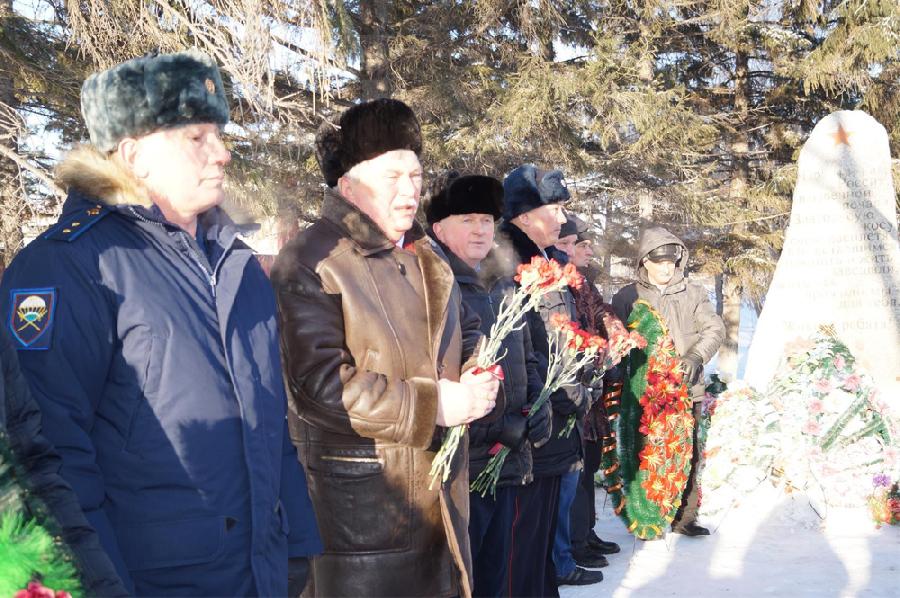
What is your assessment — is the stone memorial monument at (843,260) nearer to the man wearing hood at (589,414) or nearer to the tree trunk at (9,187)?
the man wearing hood at (589,414)

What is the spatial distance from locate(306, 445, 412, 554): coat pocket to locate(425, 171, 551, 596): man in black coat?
68cm

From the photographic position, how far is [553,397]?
4.16 meters

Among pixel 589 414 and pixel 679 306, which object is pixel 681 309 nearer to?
pixel 679 306

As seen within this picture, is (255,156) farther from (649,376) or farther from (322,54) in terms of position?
(649,376)

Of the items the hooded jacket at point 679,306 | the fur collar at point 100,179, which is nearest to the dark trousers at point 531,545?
the fur collar at point 100,179

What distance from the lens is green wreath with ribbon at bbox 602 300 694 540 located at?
570 centimetres

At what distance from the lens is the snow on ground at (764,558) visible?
480cm

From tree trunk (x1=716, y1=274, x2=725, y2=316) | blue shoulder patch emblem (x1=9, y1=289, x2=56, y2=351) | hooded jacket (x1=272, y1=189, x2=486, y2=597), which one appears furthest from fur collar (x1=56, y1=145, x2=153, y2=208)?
tree trunk (x1=716, y1=274, x2=725, y2=316)

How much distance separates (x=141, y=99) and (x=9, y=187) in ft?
16.3

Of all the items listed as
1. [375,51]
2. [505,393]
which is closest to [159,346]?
[505,393]

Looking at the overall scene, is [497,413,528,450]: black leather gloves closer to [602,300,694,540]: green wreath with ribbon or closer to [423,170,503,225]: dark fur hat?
[423,170,503,225]: dark fur hat

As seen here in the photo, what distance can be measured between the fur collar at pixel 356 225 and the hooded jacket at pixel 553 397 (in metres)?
1.50

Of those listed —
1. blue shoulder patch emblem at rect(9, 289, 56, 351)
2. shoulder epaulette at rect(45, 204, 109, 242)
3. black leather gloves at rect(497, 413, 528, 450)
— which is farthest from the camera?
black leather gloves at rect(497, 413, 528, 450)

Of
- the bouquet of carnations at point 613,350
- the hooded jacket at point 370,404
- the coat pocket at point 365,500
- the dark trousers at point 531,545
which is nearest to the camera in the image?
the hooded jacket at point 370,404
